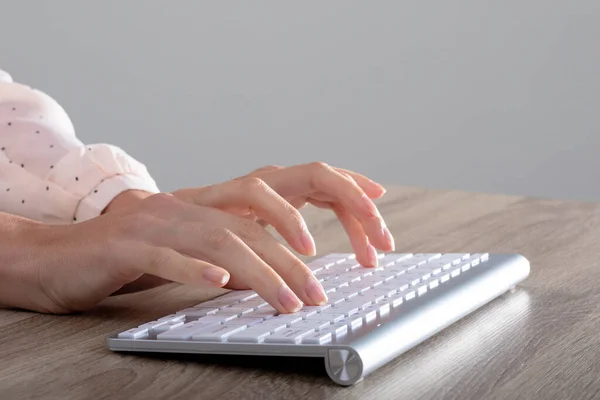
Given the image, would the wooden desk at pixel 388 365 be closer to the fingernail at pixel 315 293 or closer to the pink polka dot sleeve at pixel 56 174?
the fingernail at pixel 315 293

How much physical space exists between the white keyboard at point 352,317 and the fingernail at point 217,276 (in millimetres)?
26

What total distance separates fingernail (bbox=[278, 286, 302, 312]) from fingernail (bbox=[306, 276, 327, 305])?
22 mm

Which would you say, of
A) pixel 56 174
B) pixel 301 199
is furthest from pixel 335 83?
pixel 301 199

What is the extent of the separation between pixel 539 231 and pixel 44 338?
66 cm

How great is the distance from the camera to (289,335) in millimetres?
697

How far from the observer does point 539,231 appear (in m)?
1.24

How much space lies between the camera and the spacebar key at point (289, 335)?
0.69 metres

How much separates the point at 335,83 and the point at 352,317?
143 inches

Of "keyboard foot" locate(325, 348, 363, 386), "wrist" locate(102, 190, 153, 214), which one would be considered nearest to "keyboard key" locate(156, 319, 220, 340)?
"keyboard foot" locate(325, 348, 363, 386)

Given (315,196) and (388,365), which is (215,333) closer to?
(388,365)

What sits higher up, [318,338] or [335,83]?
[318,338]

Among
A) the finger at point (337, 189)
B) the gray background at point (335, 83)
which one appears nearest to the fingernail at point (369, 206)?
the finger at point (337, 189)

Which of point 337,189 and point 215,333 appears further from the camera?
point 337,189

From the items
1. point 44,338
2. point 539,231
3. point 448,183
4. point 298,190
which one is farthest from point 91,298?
point 448,183
